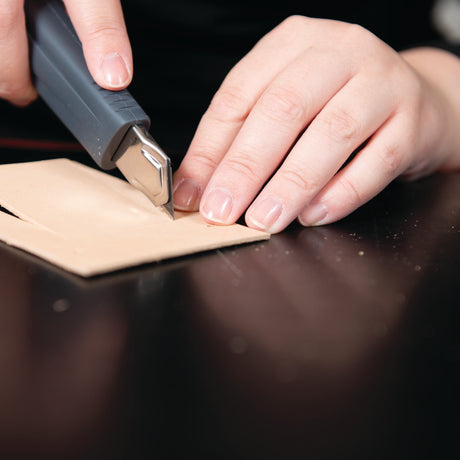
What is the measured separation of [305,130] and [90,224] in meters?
0.42

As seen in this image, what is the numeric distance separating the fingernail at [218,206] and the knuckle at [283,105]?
0.53 ft

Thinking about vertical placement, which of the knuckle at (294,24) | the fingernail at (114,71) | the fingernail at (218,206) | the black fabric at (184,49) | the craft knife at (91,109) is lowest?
the black fabric at (184,49)

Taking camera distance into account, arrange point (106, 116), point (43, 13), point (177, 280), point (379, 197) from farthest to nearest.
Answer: point (379, 197) < point (43, 13) < point (106, 116) < point (177, 280)

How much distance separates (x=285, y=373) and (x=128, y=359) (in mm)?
117

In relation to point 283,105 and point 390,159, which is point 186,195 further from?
point 390,159

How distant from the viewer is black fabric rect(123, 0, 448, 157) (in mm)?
1328

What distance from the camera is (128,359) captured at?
1.27 feet

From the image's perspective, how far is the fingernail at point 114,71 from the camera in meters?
0.74

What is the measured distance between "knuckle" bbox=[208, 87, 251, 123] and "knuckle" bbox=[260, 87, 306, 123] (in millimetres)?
77

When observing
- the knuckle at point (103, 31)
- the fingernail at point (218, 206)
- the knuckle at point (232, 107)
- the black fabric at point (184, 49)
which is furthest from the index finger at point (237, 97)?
the black fabric at point (184, 49)

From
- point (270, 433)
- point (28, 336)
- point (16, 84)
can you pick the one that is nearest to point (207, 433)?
point (270, 433)

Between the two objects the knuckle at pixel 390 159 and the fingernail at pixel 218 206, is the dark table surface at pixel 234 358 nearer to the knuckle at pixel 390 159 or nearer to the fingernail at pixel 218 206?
the fingernail at pixel 218 206

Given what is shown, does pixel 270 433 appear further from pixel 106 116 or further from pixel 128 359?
pixel 106 116

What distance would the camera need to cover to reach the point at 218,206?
741mm
